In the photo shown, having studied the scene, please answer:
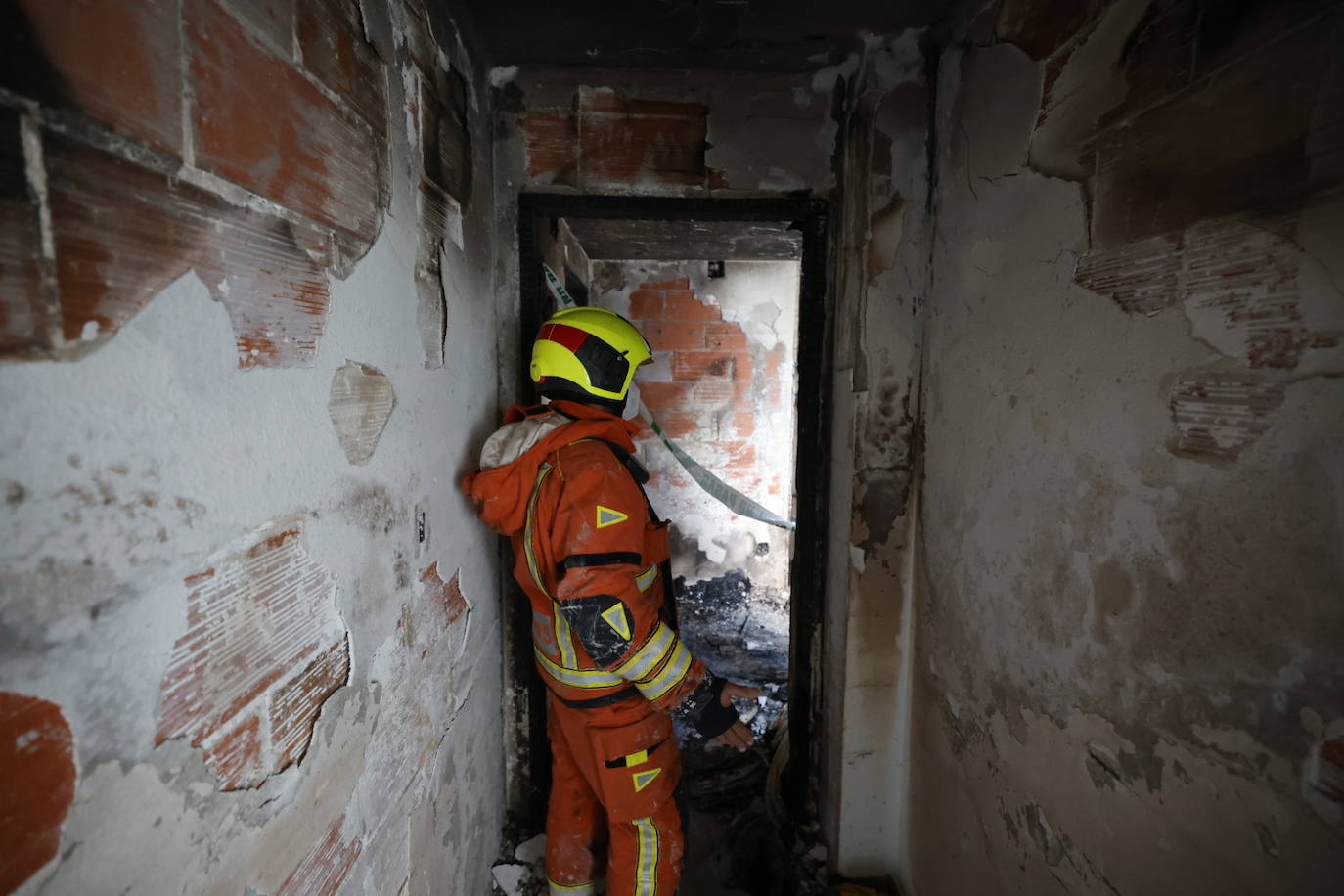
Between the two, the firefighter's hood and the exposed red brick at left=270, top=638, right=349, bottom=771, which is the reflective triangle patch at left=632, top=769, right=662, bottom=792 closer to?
the firefighter's hood

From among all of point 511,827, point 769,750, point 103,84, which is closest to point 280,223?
point 103,84

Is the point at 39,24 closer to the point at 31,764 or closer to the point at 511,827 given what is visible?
the point at 31,764

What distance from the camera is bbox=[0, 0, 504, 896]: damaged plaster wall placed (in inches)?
18.8

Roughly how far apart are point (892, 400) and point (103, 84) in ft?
5.50

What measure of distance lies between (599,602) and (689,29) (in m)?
1.54

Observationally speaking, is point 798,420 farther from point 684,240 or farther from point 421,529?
point 684,240

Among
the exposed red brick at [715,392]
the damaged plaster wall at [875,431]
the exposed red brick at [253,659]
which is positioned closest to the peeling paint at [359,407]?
the exposed red brick at [253,659]

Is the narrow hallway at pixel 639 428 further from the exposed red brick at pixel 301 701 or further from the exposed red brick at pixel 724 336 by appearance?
the exposed red brick at pixel 724 336

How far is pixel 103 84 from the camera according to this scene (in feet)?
1.73

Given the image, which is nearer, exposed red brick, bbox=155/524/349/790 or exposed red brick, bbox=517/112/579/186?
exposed red brick, bbox=155/524/349/790

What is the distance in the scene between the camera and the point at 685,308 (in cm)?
415

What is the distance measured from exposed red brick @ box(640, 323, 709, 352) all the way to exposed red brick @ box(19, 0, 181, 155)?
358cm

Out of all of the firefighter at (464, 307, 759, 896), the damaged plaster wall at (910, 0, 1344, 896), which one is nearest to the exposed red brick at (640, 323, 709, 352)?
the firefighter at (464, 307, 759, 896)

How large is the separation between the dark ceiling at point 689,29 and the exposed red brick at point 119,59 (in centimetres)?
107
